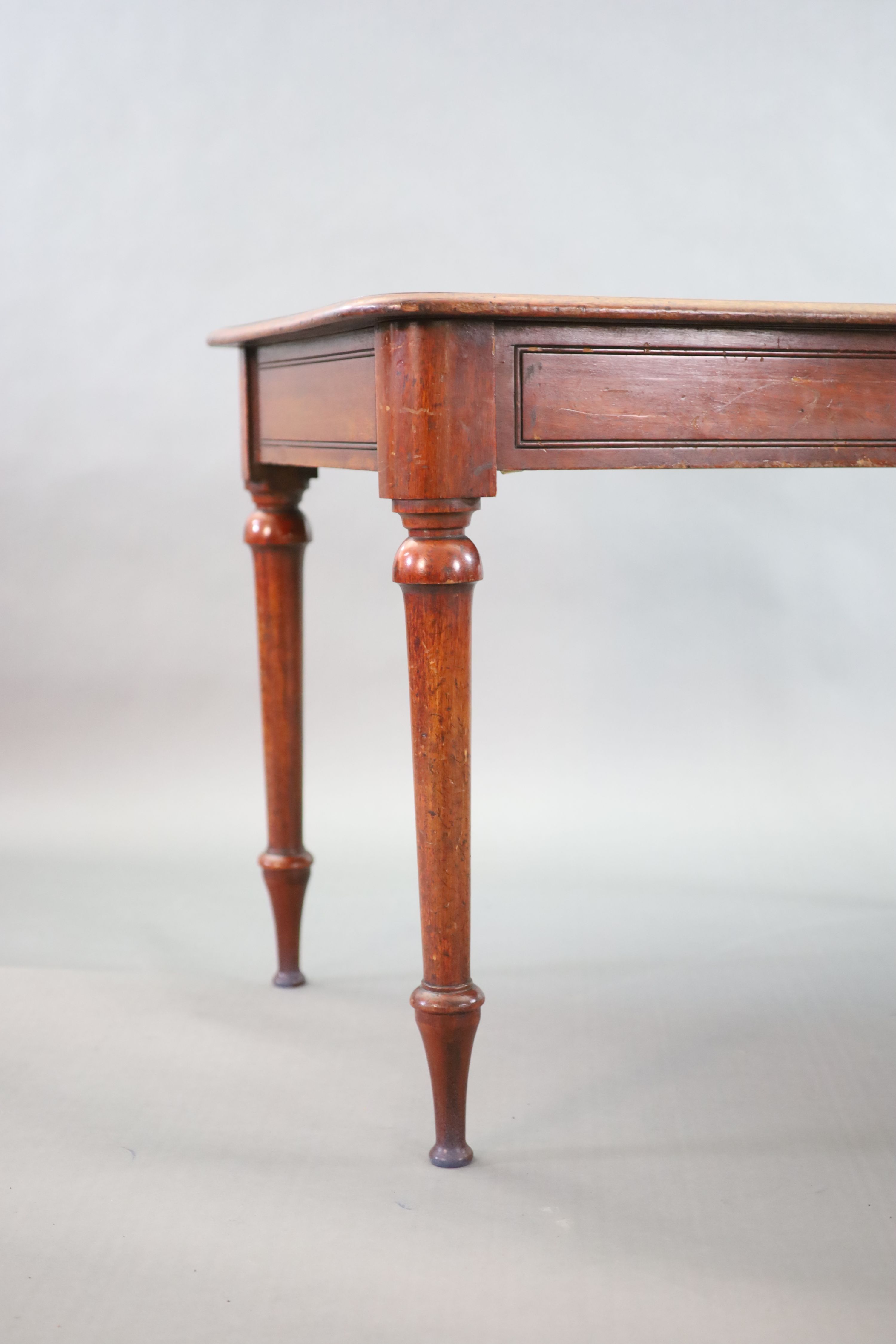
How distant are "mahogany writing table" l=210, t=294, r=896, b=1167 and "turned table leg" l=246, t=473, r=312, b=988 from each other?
0.49 m

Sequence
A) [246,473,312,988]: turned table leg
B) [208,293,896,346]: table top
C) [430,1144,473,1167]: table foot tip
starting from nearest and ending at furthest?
[208,293,896,346]: table top
[430,1144,473,1167]: table foot tip
[246,473,312,988]: turned table leg

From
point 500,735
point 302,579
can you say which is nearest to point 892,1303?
point 302,579

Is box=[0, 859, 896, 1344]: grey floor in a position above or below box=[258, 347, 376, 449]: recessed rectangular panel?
below

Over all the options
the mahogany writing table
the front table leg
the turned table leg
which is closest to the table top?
the mahogany writing table

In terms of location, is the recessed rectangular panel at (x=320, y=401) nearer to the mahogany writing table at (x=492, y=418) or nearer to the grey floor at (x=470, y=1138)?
the mahogany writing table at (x=492, y=418)

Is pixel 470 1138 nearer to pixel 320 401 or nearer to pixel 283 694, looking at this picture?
pixel 283 694

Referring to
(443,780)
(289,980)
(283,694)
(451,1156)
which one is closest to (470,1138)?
(451,1156)

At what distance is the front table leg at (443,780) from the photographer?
5.65 ft

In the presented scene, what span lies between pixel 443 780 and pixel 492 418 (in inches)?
16.2

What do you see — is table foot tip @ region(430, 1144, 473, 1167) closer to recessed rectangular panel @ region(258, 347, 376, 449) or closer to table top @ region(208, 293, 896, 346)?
recessed rectangular panel @ region(258, 347, 376, 449)

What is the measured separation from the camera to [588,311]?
169 cm

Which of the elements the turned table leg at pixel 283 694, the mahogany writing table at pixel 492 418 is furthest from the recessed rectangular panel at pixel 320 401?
the turned table leg at pixel 283 694

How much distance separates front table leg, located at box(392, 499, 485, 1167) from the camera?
172 centimetres

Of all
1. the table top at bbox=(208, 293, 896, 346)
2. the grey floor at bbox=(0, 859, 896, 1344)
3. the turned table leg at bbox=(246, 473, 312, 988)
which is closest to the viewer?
the grey floor at bbox=(0, 859, 896, 1344)
